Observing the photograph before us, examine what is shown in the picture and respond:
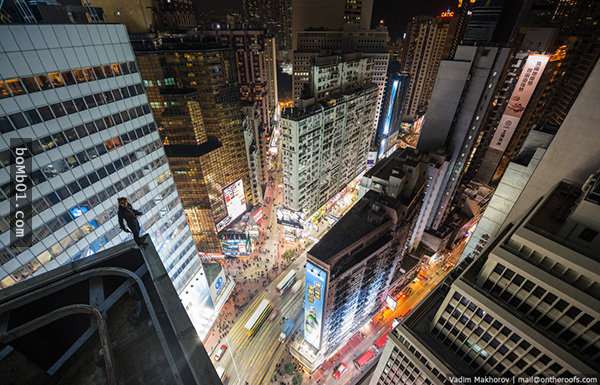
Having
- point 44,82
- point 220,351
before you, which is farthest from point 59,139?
point 220,351

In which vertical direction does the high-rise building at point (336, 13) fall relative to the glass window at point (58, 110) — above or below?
above

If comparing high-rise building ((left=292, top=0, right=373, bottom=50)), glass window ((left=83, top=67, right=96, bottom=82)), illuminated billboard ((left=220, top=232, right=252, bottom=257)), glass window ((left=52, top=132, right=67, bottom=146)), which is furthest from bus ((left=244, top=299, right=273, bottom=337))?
high-rise building ((left=292, top=0, right=373, bottom=50))

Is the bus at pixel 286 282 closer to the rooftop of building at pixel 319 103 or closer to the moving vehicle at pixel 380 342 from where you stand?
the moving vehicle at pixel 380 342

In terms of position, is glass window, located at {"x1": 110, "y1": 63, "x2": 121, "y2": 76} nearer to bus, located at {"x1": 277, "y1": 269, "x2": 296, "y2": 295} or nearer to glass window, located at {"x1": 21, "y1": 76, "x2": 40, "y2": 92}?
glass window, located at {"x1": 21, "y1": 76, "x2": 40, "y2": 92}

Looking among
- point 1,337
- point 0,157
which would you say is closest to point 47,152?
point 0,157

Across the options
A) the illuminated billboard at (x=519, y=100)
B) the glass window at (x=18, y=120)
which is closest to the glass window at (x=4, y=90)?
the glass window at (x=18, y=120)

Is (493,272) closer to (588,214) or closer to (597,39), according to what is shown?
(588,214)
